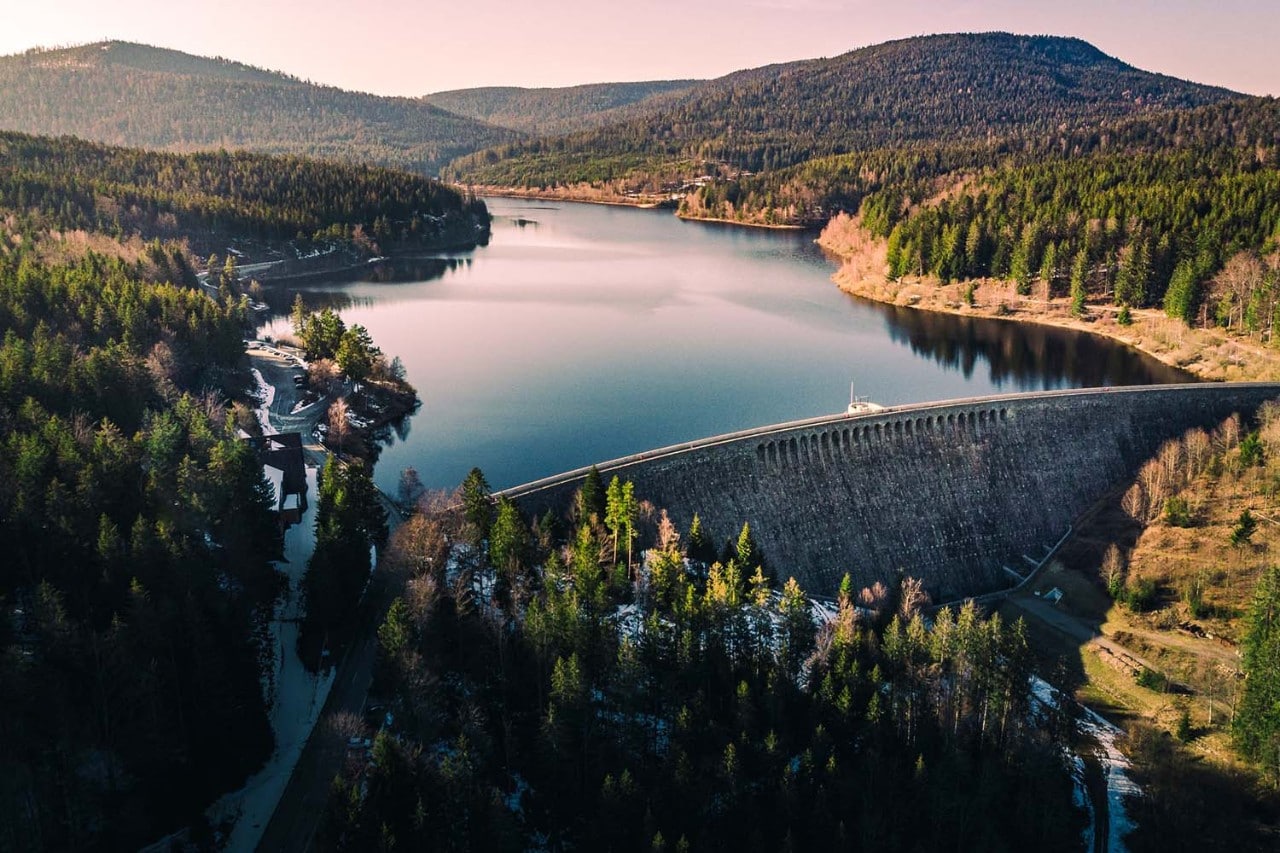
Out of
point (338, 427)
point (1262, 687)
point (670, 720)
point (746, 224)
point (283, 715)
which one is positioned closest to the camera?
point (670, 720)

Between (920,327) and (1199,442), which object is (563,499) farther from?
(920,327)

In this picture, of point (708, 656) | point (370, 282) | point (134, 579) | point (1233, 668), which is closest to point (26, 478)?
point (134, 579)

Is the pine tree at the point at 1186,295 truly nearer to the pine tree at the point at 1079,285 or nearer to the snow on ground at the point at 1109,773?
the pine tree at the point at 1079,285

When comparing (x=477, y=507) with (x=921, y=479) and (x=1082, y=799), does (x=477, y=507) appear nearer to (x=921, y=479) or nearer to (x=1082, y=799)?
(x=1082, y=799)

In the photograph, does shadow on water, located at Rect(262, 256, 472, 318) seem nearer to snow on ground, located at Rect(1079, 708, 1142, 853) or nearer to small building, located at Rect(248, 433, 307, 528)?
small building, located at Rect(248, 433, 307, 528)

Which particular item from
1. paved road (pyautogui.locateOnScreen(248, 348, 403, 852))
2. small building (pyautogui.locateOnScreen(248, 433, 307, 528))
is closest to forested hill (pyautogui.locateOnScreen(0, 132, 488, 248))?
small building (pyautogui.locateOnScreen(248, 433, 307, 528))

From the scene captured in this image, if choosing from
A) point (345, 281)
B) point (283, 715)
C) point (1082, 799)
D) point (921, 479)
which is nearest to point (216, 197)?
point (345, 281)
